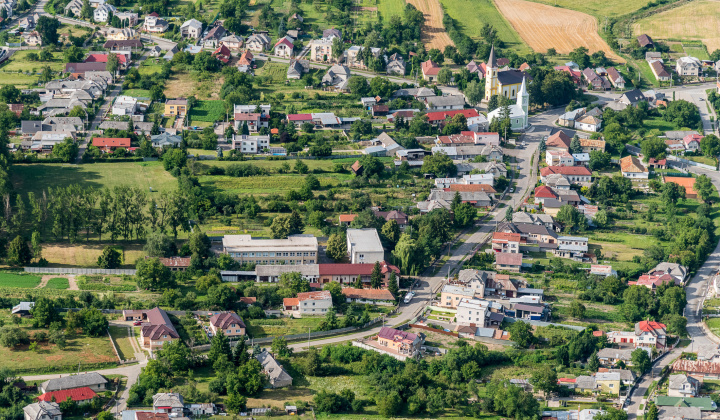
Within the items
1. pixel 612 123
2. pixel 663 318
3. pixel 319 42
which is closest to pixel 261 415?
pixel 663 318

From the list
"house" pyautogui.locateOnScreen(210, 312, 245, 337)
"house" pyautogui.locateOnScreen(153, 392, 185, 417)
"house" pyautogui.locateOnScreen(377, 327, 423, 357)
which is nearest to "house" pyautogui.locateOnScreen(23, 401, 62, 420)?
"house" pyautogui.locateOnScreen(153, 392, 185, 417)

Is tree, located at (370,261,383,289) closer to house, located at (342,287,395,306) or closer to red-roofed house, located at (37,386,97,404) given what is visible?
house, located at (342,287,395,306)

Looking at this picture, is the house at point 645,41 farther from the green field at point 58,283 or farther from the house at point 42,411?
the house at point 42,411

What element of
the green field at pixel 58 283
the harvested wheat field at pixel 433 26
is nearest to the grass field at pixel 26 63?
the harvested wheat field at pixel 433 26

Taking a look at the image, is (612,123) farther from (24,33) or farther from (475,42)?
(24,33)

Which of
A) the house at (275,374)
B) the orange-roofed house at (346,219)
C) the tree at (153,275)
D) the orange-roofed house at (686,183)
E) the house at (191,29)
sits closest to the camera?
the house at (275,374)

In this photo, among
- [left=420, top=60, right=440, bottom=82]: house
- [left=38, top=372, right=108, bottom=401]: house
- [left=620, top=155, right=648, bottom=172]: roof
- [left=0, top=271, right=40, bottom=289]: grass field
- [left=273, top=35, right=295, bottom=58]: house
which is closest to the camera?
[left=38, top=372, right=108, bottom=401]: house
